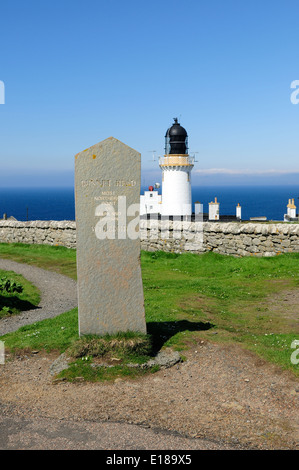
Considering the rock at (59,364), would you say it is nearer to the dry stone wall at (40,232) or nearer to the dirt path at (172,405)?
the dirt path at (172,405)

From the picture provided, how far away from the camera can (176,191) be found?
123 feet

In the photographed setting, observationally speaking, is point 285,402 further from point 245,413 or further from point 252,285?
point 252,285

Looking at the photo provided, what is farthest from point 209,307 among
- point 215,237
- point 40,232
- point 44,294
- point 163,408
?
point 40,232

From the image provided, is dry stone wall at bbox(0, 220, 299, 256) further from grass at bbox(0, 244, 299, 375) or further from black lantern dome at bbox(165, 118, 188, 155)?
black lantern dome at bbox(165, 118, 188, 155)

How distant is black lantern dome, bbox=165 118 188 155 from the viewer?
37.0m

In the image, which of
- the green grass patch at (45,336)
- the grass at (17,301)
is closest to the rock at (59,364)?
the green grass patch at (45,336)

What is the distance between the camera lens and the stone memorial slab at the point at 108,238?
7516mm

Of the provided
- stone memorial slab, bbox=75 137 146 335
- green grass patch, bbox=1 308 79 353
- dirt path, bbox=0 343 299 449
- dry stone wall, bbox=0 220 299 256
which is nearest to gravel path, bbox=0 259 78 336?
green grass patch, bbox=1 308 79 353

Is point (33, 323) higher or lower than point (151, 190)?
lower

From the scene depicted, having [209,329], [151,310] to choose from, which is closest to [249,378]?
[209,329]

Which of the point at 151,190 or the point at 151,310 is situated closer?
the point at 151,310
